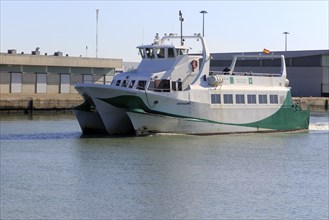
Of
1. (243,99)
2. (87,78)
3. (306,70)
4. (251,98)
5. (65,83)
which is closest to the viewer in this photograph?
(243,99)

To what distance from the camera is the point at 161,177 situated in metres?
27.4

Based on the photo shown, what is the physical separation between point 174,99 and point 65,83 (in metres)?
31.6

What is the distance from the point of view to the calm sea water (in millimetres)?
21984

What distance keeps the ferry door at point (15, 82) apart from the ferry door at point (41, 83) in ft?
6.08

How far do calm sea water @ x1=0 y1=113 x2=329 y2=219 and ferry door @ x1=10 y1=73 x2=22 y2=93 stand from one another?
22.6 m

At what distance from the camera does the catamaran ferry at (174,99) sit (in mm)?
37312

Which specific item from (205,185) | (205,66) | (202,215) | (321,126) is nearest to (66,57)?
(321,126)

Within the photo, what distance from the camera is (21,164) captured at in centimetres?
2886

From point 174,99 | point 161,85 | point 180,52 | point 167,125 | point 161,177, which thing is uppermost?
point 180,52

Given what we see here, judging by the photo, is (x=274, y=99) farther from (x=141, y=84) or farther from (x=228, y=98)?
(x=141, y=84)

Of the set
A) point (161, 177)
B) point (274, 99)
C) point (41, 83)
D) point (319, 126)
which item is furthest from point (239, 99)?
point (41, 83)

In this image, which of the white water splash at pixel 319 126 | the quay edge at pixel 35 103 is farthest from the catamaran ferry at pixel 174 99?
the quay edge at pixel 35 103

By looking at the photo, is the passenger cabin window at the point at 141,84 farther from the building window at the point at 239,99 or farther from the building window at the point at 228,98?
the building window at the point at 239,99

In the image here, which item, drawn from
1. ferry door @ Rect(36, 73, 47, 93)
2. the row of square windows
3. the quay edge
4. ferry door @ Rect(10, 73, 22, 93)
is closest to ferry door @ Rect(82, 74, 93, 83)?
the quay edge
